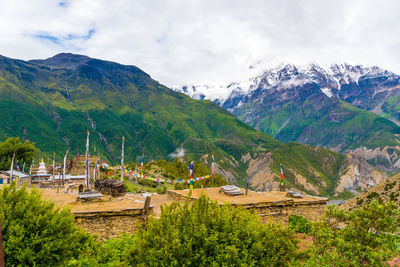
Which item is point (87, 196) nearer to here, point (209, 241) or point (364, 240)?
point (209, 241)

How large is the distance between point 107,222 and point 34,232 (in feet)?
14.3

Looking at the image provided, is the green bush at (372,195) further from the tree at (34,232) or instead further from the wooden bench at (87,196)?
the tree at (34,232)

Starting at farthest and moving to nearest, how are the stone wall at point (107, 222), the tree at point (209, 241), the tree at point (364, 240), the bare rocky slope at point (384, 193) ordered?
the bare rocky slope at point (384, 193)
the stone wall at point (107, 222)
the tree at point (364, 240)
the tree at point (209, 241)

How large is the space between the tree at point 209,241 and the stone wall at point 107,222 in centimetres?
530

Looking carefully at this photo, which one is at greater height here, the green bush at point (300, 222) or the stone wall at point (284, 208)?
the stone wall at point (284, 208)

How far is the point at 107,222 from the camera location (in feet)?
48.7

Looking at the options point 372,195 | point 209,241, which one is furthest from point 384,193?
point 209,241

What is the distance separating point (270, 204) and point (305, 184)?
18114 cm

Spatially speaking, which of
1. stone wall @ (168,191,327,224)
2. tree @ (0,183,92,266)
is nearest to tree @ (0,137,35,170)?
stone wall @ (168,191,327,224)

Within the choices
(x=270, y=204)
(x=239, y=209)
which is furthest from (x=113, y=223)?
(x=270, y=204)

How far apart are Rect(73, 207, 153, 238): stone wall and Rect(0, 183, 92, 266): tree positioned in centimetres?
243

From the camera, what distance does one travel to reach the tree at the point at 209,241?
29.4 ft

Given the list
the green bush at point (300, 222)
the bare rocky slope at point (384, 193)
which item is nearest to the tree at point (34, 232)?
the green bush at point (300, 222)

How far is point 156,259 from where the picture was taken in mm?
8961
